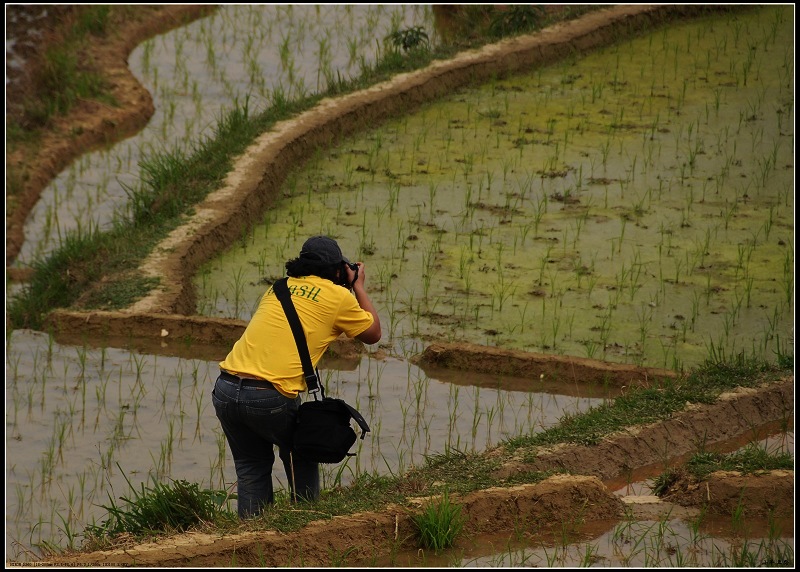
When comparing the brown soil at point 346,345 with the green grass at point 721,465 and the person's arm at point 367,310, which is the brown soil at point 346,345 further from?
the person's arm at point 367,310

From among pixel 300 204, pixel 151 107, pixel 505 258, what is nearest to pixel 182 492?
pixel 505 258

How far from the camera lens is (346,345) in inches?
261

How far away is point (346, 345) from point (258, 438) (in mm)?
2071

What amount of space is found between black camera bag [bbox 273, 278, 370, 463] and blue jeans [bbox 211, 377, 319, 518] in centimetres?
7

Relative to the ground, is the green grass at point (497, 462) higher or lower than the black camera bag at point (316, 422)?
lower

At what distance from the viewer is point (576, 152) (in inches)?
360

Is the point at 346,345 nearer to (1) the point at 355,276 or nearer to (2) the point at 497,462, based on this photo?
(2) the point at 497,462

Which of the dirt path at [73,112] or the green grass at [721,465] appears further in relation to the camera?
the dirt path at [73,112]

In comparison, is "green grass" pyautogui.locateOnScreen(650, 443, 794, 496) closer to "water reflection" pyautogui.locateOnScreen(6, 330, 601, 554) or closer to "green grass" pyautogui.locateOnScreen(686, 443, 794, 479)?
"green grass" pyautogui.locateOnScreen(686, 443, 794, 479)

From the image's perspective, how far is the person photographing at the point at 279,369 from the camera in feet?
14.7

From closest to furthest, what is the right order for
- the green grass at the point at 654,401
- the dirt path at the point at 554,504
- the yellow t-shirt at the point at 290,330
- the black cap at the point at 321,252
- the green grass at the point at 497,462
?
the dirt path at the point at 554,504 → the green grass at the point at 497,462 → the yellow t-shirt at the point at 290,330 → the black cap at the point at 321,252 → the green grass at the point at 654,401

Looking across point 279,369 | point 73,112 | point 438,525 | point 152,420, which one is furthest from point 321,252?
point 73,112

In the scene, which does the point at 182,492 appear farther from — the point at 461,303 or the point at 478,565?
the point at 461,303

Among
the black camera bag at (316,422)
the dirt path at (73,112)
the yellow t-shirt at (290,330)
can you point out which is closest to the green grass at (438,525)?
the black camera bag at (316,422)
